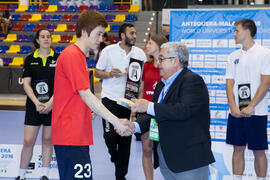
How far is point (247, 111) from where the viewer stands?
A: 169 inches

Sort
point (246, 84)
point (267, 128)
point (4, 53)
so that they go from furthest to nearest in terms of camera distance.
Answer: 1. point (4, 53)
2. point (267, 128)
3. point (246, 84)

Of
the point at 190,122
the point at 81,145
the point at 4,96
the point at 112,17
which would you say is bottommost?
the point at 4,96

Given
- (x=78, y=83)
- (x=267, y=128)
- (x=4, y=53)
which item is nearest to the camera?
(x=78, y=83)

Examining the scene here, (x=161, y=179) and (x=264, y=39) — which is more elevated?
(x=264, y=39)

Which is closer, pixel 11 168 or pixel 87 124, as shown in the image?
pixel 87 124

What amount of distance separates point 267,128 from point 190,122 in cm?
241

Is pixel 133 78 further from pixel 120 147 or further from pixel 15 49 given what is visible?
pixel 15 49

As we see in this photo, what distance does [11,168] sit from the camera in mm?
5012

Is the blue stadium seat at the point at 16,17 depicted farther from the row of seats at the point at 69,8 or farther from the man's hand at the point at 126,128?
the man's hand at the point at 126,128

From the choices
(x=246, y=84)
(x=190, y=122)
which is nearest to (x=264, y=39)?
(x=246, y=84)

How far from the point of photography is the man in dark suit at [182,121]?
2695 millimetres

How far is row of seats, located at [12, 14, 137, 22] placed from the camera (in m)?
17.7

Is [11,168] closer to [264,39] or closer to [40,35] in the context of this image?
[40,35]

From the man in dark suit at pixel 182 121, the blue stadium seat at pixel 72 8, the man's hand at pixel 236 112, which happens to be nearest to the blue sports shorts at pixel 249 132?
the man's hand at pixel 236 112
